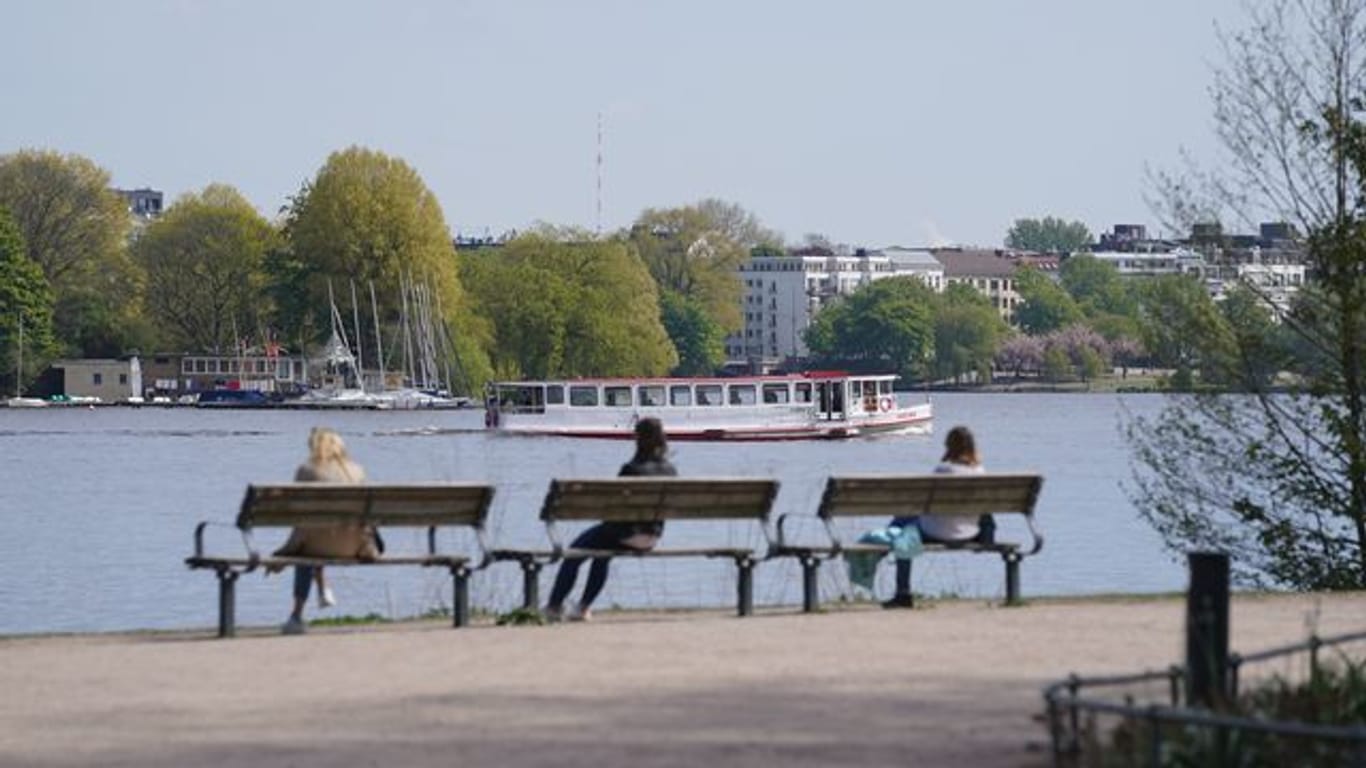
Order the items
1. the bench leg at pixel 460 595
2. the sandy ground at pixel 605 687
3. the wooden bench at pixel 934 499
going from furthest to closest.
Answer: the wooden bench at pixel 934 499
the bench leg at pixel 460 595
the sandy ground at pixel 605 687

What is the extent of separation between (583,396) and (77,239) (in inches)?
2349

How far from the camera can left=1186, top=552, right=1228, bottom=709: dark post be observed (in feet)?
46.6

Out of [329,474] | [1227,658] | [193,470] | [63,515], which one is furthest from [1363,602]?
[193,470]

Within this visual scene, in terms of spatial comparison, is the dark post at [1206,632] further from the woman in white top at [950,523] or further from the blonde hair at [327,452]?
the blonde hair at [327,452]

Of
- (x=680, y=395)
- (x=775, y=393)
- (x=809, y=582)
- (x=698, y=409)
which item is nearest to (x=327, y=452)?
(x=809, y=582)

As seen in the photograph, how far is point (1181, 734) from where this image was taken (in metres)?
13.3

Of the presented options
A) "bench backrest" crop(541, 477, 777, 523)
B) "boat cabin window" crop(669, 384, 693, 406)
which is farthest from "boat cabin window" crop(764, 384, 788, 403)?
"bench backrest" crop(541, 477, 777, 523)

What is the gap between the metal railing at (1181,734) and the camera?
41.0ft

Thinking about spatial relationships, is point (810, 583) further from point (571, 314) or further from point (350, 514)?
point (571, 314)

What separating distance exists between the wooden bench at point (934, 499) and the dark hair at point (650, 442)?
968 millimetres

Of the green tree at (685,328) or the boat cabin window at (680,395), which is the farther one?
the green tree at (685,328)

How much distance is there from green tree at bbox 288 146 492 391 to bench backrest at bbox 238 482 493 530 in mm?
109774

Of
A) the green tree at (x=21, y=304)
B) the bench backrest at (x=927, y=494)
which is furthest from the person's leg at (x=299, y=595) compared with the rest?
the green tree at (x=21, y=304)

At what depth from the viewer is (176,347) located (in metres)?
168
